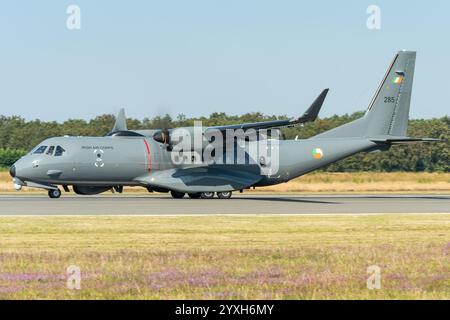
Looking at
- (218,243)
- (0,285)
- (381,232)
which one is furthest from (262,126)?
(0,285)

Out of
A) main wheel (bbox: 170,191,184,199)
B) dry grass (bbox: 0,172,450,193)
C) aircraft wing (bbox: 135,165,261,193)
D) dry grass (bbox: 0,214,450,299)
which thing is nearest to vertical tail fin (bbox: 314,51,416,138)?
aircraft wing (bbox: 135,165,261,193)

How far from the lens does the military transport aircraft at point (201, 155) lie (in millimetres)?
38312

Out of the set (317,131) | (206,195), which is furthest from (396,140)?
(317,131)

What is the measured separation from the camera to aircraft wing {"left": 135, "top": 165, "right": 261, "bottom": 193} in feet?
129

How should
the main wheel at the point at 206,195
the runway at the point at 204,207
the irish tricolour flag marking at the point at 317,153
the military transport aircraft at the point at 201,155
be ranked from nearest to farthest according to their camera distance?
the runway at the point at 204,207
the military transport aircraft at the point at 201,155
the main wheel at the point at 206,195
the irish tricolour flag marking at the point at 317,153

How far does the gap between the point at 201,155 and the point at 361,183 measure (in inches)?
857

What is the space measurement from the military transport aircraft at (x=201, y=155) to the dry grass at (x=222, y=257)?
1166 cm

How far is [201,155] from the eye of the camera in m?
40.4

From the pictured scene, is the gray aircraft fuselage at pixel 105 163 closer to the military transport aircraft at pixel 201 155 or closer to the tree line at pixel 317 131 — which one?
the military transport aircraft at pixel 201 155

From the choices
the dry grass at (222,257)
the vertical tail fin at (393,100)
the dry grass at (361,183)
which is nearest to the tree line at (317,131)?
the dry grass at (361,183)

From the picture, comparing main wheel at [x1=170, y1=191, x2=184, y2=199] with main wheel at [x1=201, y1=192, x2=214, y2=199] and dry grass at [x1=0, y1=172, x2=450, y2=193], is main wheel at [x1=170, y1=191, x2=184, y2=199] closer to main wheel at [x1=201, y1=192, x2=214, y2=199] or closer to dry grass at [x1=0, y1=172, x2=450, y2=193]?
main wheel at [x1=201, y1=192, x2=214, y2=199]

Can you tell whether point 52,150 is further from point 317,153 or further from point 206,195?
point 317,153
